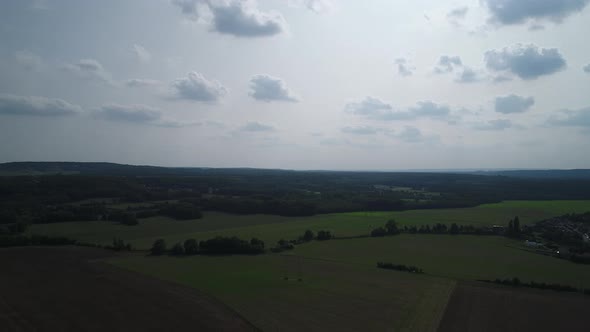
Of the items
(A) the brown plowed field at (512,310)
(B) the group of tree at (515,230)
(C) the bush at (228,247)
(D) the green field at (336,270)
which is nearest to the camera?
(A) the brown plowed field at (512,310)

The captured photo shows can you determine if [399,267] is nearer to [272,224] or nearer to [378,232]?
[378,232]

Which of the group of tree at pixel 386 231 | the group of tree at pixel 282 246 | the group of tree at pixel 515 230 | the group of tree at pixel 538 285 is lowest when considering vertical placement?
the group of tree at pixel 282 246

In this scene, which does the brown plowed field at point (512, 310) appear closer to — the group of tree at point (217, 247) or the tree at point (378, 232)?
the group of tree at point (217, 247)

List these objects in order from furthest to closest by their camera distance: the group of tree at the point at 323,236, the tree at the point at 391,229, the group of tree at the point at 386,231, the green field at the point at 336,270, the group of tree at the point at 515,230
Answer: the tree at the point at 391,229 < the group of tree at the point at 386,231 < the group of tree at the point at 515,230 < the group of tree at the point at 323,236 < the green field at the point at 336,270

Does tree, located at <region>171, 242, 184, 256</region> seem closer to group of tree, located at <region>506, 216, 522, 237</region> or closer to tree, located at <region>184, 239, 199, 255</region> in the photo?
tree, located at <region>184, 239, 199, 255</region>

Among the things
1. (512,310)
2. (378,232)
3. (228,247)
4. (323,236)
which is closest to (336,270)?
(228,247)

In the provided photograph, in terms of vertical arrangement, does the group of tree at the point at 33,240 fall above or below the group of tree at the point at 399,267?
above

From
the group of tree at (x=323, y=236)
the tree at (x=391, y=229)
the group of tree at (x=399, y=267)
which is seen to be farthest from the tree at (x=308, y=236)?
the group of tree at (x=399, y=267)

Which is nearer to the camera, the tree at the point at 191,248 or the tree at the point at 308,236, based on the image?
the tree at the point at 191,248

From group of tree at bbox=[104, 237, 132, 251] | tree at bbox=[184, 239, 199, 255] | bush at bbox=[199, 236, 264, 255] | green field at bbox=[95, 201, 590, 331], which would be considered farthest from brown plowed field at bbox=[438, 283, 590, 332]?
group of tree at bbox=[104, 237, 132, 251]
